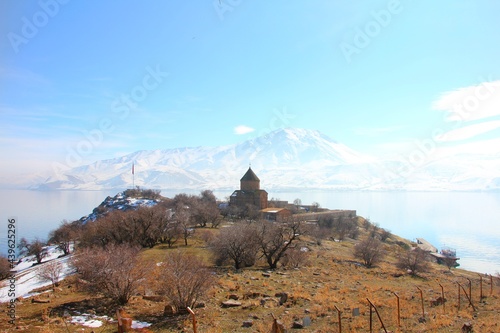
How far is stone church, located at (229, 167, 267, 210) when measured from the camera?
189 ft

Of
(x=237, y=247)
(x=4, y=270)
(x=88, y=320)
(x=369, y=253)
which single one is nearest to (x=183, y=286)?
(x=88, y=320)

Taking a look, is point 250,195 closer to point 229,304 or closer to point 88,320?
point 229,304

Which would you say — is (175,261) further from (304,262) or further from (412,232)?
(412,232)

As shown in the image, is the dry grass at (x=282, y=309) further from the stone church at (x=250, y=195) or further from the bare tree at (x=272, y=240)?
the stone church at (x=250, y=195)

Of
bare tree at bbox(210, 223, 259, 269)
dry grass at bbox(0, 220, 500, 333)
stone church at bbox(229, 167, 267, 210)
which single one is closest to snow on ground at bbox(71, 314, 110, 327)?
dry grass at bbox(0, 220, 500, 333)

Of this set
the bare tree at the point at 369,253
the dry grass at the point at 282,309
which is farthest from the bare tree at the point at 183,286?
the bare tree at the point at 369,253

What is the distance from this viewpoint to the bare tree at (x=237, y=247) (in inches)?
824

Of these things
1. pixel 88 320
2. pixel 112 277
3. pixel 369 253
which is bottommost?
pixel 369 253

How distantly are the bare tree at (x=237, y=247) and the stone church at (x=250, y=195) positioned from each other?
3469 cm

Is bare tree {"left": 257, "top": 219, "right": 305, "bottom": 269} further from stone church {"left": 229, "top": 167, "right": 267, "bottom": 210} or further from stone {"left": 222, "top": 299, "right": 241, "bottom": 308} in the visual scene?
stone church {"left": 229, "top": 167, "right": 267, "bottom": 210}

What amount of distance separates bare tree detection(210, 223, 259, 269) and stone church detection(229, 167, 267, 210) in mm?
34692

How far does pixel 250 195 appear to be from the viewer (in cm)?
5825

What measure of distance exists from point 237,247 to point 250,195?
1469 inches

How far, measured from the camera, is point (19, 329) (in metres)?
9.05
